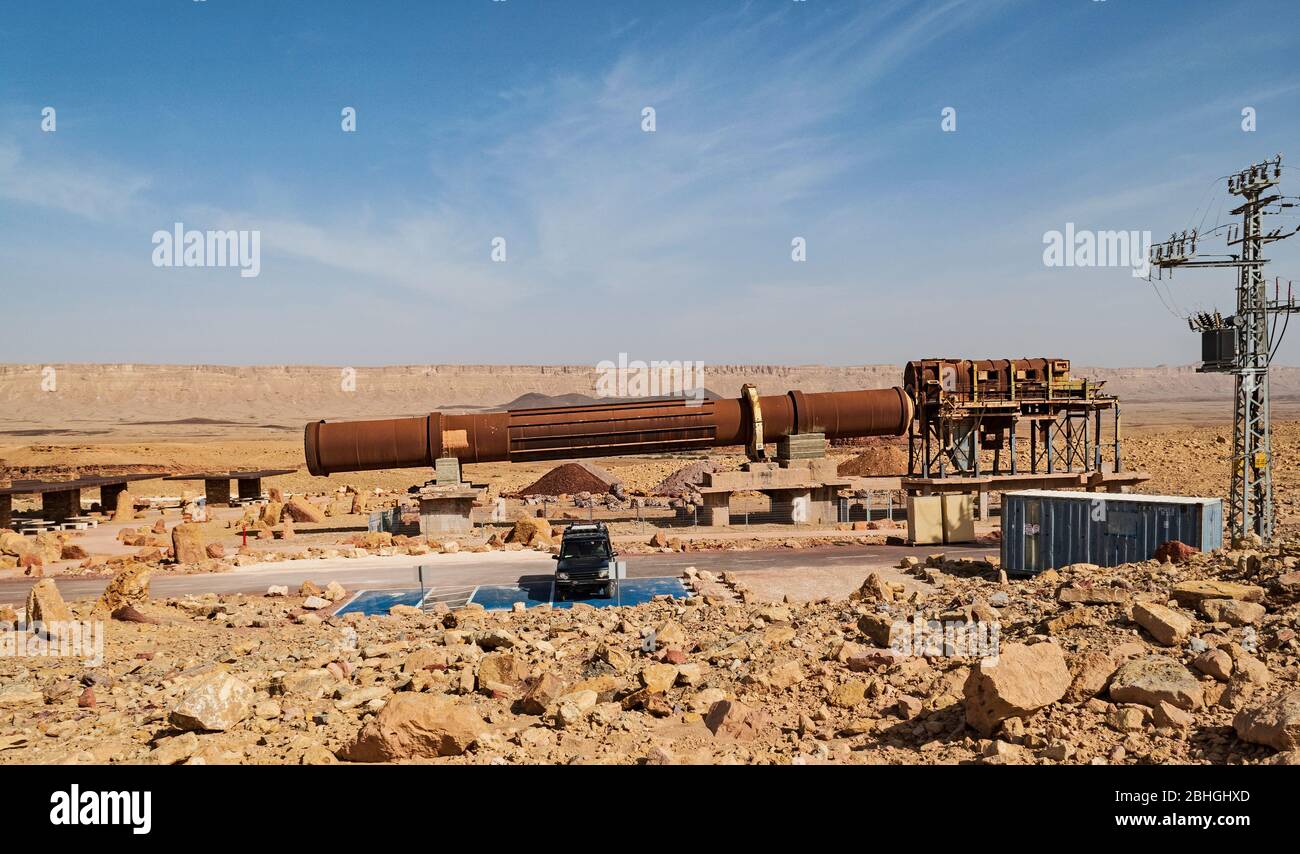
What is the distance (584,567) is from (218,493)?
111ft

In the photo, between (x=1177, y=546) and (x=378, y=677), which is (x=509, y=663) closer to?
(x=378, y=677)

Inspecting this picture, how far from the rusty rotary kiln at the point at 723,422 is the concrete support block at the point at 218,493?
16.7 metres

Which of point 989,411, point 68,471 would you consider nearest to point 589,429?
point 989,411

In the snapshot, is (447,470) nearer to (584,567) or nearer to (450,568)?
(450,568)

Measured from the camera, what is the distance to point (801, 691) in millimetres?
11125

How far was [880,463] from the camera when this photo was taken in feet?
162

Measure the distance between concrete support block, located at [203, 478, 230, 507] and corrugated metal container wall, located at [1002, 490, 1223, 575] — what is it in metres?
41.4

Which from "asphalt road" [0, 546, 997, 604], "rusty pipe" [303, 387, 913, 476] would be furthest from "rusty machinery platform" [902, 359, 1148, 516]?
"asphalt road" [0, 546, 997, 604]

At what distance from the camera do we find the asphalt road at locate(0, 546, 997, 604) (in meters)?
24.6

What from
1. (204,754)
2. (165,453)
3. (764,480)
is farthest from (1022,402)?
(165,453)

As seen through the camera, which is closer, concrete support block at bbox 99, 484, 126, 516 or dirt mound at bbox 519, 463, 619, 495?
concrete support block at bbox 99, 484, 126, 516

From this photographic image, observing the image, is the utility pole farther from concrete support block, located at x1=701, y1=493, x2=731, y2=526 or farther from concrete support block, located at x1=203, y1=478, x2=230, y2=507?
concrete support block, located at x1=203, y1=478, x2=230, y2=507

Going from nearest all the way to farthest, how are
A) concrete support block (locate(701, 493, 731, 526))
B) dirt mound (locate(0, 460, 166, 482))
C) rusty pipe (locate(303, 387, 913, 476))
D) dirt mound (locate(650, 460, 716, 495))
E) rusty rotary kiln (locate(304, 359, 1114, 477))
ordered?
rusty pipe (locate(303, 387, 913, 476)) → rusty rotary kiln (locate(304, 359, 1114, 477)) → concrete support block (locate(701, 493, 731, 526)) → dirt mound (locate(650, 460, 716, 495)) → dirt mound (locate(0, 460, 166, 482))

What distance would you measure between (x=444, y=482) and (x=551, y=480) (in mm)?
16912
